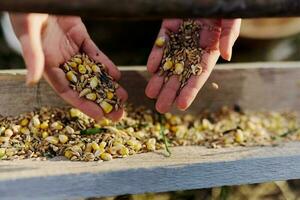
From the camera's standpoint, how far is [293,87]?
2221 mm

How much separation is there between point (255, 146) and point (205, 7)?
0.76 m

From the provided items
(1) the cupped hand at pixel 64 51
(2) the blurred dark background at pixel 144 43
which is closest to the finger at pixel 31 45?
(1) the cupped hand at pixel 64 51

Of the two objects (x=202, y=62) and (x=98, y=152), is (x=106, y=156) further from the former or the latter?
(x=202, y=62)

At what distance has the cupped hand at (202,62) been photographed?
1.71m

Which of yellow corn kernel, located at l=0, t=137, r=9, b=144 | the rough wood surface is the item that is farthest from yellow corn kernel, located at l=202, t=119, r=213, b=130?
the rough wood surface

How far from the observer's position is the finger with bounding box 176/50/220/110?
1.71m

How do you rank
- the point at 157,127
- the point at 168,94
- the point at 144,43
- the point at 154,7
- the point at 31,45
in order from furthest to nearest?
the point at 144,43, the point at 157,127, the point at 168,94, the point at 31,45, the point at 154,7

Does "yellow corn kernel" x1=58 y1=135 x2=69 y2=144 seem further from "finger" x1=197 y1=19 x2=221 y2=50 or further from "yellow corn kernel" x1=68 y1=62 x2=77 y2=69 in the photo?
"finger" x1=197 y1=19 x2=221 y2=50

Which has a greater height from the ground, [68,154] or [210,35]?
[210,35]

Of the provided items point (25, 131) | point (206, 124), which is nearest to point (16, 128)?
point (25, 131)

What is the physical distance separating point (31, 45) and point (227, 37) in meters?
0.62

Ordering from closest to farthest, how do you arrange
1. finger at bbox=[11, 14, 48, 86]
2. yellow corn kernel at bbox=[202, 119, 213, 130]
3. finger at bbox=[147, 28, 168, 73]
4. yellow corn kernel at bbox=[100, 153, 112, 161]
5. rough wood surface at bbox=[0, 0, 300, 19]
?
rough wood surface at bbox=[0, 0, 300, 19] → finger at bbox=[11, 14, 48, 86] → yellow corn kernel at bbox=[100, 153, 112, 161] → finger at bbox=[147, 28, 168, 73] → yellow corn kernel at bbox=[202, 119, 213, 130]

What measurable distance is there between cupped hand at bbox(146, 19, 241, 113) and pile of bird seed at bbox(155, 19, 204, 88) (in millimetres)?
13

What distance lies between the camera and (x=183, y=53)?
6.03ft
